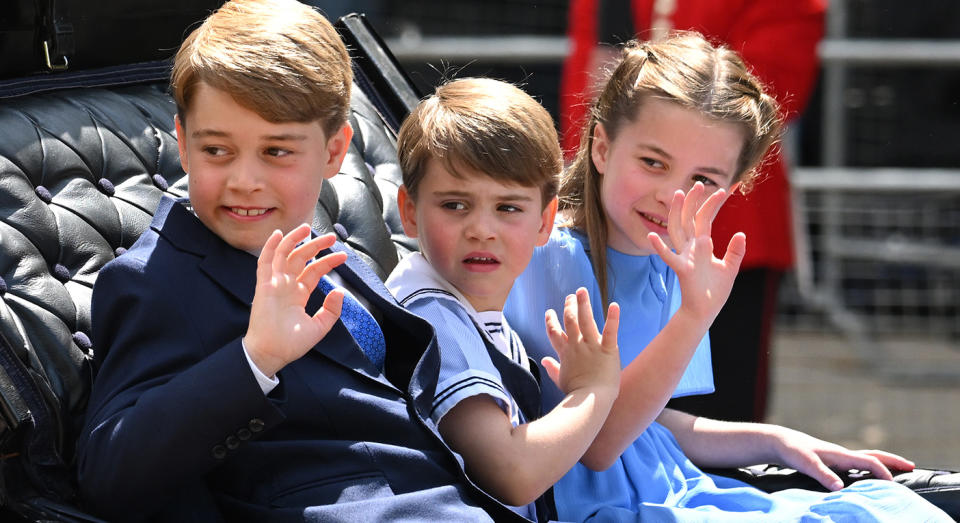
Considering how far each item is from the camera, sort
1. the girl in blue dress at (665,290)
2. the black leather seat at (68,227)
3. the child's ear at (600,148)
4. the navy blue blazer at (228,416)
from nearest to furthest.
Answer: the navy blue blazer at (228,416) < the black leather seat at (68,227) < the girl in blue dress at (665,290) < the child's ear at (600,148)

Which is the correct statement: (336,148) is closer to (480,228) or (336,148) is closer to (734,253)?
(480,228)

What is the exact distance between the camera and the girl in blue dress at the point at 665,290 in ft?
5.98

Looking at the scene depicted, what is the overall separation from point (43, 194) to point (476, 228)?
594 millimetres

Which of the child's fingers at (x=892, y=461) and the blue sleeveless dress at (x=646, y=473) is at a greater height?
the blue sleeveless dress at (x=646, y=473)

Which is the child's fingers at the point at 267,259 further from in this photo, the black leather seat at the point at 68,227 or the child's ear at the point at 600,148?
the child's ear at the point at 600,148

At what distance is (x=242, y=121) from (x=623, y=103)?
0.70m

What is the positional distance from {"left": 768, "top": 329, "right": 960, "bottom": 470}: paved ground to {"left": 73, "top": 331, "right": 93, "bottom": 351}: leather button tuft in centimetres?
358

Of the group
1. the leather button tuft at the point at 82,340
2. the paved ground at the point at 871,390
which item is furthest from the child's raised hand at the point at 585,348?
the paved ground at the point at 871,390

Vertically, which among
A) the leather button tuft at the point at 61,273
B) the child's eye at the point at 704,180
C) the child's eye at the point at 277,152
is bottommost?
the leather button tuft at the point at 61,273

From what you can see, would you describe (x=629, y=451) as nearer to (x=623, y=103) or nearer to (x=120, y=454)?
(x=623, y=103)

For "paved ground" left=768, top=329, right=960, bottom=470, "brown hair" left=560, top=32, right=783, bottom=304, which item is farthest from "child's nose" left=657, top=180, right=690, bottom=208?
"paved ground" left=768, top=329, right=960, bottom=470

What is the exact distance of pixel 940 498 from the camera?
6.46 feet

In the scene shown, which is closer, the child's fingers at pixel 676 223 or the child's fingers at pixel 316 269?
the child's fingers at pixel 316 269

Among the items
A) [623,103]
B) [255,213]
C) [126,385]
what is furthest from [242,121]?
[623,103]
